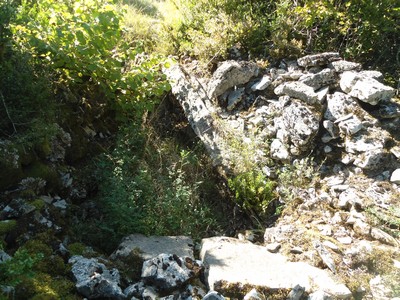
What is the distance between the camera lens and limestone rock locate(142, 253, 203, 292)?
136 inches

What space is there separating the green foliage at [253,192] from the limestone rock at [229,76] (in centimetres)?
165

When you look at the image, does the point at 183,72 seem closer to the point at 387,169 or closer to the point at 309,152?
the point at 309,152

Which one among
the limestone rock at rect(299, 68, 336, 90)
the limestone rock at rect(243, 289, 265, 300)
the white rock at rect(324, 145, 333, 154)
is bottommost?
the limestone rock at rect(243, 289, 265, 300)

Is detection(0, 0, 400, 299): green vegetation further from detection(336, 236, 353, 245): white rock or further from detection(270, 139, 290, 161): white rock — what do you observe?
detection(336, 236, 353, 245): white rock

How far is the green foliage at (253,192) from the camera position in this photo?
5.02 metres

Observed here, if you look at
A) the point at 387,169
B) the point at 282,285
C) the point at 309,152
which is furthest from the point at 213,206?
the point at 387,169

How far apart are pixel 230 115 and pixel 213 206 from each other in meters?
1.54

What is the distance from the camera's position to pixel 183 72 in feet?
21.1

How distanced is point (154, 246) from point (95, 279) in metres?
0.92

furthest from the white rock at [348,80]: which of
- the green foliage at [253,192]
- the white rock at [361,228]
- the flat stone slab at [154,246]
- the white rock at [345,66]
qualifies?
the flat stone slab at [154,246]

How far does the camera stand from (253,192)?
16.5ft

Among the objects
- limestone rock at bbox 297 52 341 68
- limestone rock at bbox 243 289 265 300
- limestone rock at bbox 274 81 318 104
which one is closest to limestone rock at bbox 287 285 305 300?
limestone rock at bbox 243 289 265 300

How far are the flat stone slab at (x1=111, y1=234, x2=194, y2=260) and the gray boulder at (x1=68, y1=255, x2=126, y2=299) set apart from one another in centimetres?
40

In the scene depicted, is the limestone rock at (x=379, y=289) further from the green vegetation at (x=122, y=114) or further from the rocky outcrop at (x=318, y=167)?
the green vegetation at (x=122, y=114)
